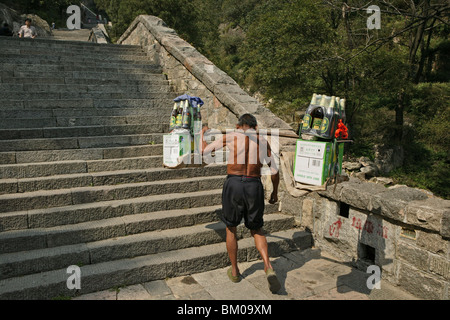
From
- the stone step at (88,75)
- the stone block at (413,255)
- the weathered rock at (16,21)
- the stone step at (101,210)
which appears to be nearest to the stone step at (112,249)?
the stone step at (101,210)

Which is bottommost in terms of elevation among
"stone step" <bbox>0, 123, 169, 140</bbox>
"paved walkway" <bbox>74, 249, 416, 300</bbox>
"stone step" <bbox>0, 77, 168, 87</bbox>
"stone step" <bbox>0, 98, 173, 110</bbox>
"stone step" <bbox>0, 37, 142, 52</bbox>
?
"paved walkway" <bbox>74, 249, 416, 300</bbox>

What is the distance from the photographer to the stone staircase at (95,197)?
3.86m

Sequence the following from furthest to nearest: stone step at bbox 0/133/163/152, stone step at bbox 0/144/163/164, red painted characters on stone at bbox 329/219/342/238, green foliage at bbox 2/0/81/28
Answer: green foliage at bbox 2/0/81/28 < stone step at bbox 0/133/163/152 < stone step at bbox 0/144/163/164 < red painted characters on stone at bbox 329/219/342/238

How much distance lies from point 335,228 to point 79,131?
4498mm

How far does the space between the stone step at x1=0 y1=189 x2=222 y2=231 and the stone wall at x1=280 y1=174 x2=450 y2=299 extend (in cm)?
164

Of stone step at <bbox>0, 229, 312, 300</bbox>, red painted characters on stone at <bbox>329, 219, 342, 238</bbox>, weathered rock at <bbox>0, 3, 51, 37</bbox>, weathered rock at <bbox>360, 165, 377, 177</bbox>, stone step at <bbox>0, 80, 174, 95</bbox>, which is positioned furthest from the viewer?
weathered rock at <bbox>0, 3, 51, 37</bbox>

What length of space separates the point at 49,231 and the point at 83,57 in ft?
20.5

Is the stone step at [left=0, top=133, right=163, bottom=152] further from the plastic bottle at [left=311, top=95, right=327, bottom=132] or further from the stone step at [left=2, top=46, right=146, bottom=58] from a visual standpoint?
the stone step at [left=2, top=46, right=146, bottom=58]

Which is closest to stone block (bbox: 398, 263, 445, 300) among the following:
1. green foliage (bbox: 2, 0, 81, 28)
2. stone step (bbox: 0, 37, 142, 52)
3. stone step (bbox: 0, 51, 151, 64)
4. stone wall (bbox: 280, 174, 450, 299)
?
stone wall (bbox: 280, 174, 450, 299)

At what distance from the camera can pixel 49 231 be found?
4.11 m

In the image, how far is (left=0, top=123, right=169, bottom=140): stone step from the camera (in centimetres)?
567

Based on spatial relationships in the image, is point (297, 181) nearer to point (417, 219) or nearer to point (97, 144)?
point (417, 219)
